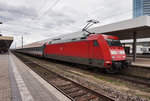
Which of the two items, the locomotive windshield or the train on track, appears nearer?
the train on track

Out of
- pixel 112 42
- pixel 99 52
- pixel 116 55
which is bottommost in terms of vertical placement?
pixel 116 55

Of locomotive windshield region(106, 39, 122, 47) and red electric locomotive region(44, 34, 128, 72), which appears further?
locomotive windshield region(106, 39, 122, 47)

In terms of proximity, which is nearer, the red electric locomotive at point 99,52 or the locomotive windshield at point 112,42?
the red electric locomotive at point 99,52

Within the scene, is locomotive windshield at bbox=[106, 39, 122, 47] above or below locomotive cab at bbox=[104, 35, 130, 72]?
above

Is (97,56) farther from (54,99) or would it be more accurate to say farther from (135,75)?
(54,99)

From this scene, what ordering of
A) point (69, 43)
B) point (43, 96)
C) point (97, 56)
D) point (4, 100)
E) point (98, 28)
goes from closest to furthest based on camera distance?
point (4, 100)
point (43, 96)
point (97, 56)
point (69, 43)
point (98, 28)

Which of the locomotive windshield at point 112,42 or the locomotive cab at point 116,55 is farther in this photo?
the locomotive windshield at point 112,42

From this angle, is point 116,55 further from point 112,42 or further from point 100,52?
point 100,52

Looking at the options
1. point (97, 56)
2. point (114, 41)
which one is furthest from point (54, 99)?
point (114, 41)

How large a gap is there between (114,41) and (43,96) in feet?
23.9

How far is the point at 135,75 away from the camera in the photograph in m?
9.80

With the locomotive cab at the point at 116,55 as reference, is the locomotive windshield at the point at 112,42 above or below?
above

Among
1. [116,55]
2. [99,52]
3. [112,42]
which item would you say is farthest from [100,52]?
[112,42]

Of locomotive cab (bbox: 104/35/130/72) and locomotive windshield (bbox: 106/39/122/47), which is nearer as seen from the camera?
locomotive cab (bbox: 104/35/130/72)
